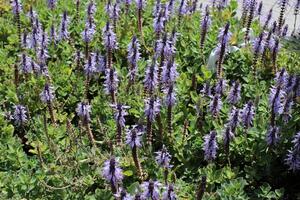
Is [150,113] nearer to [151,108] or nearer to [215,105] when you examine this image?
[151,108]

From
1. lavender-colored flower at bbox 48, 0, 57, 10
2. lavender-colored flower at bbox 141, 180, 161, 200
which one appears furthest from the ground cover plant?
lavender-colored flower at bbox 48, 0, 57, 10

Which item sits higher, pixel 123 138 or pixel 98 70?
pixel 98 70

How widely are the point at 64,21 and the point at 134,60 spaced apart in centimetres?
125

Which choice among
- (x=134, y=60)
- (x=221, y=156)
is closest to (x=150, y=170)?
(x=221, y=156)

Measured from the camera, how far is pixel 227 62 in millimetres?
6277

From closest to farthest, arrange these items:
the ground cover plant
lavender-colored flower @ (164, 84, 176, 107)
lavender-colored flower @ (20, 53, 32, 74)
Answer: the ground cover plant < lavender-colored flower @ (164, 84, 176, 107) < lavender-colored flower @ (20, 53, 32, 74)

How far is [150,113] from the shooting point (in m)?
4.74

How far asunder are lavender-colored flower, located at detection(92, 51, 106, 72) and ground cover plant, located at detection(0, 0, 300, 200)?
0.01m

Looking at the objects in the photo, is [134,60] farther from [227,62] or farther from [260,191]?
[260,191]

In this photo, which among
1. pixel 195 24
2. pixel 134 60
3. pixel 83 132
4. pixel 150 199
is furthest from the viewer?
pixel 195 24

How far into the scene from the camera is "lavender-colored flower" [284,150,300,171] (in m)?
4.60

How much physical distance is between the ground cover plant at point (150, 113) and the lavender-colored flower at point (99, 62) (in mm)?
11


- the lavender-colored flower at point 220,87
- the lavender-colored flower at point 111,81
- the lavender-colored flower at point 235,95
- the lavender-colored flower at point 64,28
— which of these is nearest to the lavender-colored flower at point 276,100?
the lavender-colored flower at point 235,95

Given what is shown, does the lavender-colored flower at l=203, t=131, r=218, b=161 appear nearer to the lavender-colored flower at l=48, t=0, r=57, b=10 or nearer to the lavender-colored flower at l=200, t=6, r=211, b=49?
the lavender-colored flower at l=200, t=6, r=211, b=49
